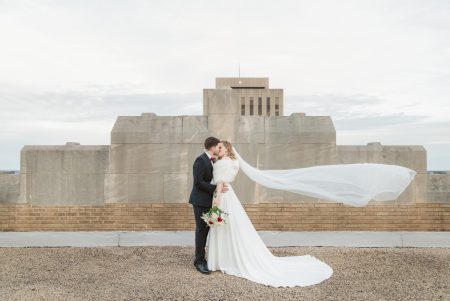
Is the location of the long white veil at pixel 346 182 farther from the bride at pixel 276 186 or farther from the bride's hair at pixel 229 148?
the bride's hair at pixel 229 148

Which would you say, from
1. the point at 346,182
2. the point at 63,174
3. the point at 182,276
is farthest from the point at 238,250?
the point at 63,174

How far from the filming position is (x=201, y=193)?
299 inches

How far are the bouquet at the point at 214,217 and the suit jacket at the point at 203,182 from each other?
32 centimetres

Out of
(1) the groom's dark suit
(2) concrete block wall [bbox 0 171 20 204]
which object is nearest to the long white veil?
(1) the groom's dark suit

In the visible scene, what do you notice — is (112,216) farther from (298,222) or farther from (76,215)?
(298,222)

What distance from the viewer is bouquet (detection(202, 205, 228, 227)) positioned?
7.22 m

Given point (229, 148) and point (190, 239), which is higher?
point (229, 148)

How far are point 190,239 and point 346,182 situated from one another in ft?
12.7

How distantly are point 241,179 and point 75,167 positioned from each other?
13.6 feet

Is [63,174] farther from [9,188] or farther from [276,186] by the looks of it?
[276,186]

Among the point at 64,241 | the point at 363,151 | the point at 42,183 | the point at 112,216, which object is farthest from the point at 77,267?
the point at 363,151

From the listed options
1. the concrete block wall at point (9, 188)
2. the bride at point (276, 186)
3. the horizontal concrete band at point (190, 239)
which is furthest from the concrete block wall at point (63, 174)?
A: the bride at point (276, 186)

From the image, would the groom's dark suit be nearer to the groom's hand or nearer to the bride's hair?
the groom's hand

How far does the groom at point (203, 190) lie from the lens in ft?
24.5
